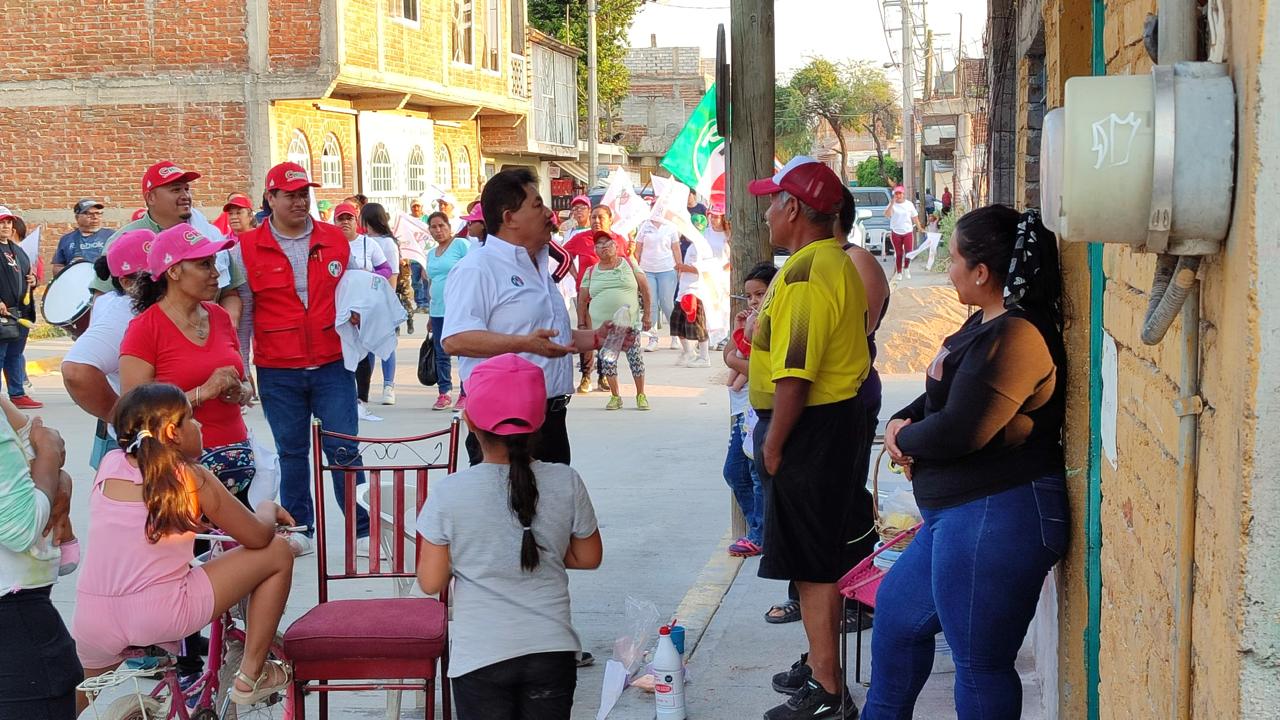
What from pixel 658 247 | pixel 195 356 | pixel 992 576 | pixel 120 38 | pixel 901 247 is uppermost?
pixel 120 38

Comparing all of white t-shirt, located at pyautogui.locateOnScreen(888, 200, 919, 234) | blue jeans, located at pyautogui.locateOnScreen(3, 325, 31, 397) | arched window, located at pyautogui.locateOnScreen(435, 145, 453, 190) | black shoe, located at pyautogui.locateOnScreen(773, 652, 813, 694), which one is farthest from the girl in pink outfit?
arched window, located at pyautogui.locateOnScreen(435, 145, 453, 190)

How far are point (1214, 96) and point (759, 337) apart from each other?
105 inches

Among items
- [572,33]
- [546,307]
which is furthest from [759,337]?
[572,33]

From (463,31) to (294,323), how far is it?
22492 mm

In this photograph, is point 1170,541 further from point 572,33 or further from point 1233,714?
point 572,33

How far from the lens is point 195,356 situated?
5223mm

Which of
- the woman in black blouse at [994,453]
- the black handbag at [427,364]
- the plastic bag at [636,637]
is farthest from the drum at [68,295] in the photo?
the woman in black blouse at [994,453]

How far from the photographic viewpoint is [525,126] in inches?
1266

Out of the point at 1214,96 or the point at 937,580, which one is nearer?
the point at 1214,96

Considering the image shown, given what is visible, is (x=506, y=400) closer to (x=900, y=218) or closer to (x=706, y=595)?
(x=706, y=595)

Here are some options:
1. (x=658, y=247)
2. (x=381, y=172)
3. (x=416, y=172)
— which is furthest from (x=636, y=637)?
(x=416, y=172)

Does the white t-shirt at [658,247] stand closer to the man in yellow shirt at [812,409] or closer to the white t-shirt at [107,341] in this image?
the white t-shirt at [107,341]

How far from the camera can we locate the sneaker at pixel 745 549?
21.8 feet

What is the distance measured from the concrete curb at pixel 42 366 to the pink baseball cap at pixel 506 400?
1313 centimetres
